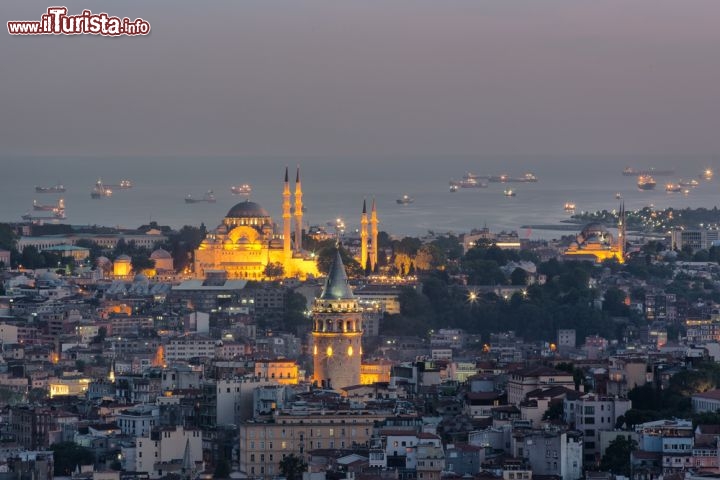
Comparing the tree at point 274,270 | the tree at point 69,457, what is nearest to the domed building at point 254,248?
the tree at point 274,270

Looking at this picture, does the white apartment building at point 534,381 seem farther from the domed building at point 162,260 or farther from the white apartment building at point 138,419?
the domed building at point 162,260

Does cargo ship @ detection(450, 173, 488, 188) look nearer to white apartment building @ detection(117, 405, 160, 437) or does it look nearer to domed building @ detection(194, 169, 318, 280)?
domed building @ detection(194, 169, 318, 280)

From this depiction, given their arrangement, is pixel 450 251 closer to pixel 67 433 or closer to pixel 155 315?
pixel 155 315

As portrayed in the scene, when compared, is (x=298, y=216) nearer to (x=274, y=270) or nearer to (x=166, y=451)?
(x=274, y=270)

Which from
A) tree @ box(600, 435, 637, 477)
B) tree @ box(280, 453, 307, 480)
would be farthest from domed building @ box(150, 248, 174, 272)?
tree @ box(600, 435, 637, 477)

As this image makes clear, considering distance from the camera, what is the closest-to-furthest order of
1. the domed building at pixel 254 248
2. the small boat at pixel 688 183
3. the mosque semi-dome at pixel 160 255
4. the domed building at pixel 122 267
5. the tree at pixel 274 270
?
the tree at pixel 274 270
the domed building at pixel 254 248
the domed building at pixel 122 267
the mosque semi-dome at pixel 160 255
the small boat at pixel 688 183

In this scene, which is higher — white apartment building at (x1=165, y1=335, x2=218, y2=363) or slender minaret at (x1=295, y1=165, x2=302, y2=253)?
slender minaret at (x1=295, y1=165, x2=302, y2=253)
